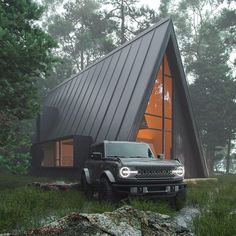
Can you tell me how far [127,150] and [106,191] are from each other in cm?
194

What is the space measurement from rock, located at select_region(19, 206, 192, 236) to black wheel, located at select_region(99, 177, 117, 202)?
3.70m

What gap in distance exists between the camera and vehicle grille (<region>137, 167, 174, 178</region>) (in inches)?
337

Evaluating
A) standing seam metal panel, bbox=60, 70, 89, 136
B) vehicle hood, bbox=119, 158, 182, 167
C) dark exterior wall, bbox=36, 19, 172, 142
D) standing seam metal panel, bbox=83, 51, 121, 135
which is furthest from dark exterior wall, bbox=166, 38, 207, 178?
vehicle hood, bbox=119, 158, 182, 167

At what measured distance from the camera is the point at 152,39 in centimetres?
1786

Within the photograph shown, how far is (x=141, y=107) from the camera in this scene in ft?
49.1

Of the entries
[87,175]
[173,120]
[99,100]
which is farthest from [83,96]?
[87,175]

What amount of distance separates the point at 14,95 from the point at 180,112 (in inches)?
360

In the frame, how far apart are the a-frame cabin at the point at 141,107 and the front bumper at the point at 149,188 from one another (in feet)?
18.8

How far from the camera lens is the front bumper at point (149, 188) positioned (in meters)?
8.34

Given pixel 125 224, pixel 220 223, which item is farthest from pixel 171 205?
pixel 125 224

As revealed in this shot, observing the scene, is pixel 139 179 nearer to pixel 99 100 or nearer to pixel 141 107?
pixel 141 107

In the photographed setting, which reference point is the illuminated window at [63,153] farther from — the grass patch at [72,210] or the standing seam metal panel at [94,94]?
the grass patch at [72,210]

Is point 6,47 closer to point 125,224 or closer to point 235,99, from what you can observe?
point 125,224

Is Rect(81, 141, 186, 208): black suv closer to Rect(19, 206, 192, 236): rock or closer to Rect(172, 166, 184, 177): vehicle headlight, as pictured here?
Rect(172, 166, 184, 177): vehicle headlight
